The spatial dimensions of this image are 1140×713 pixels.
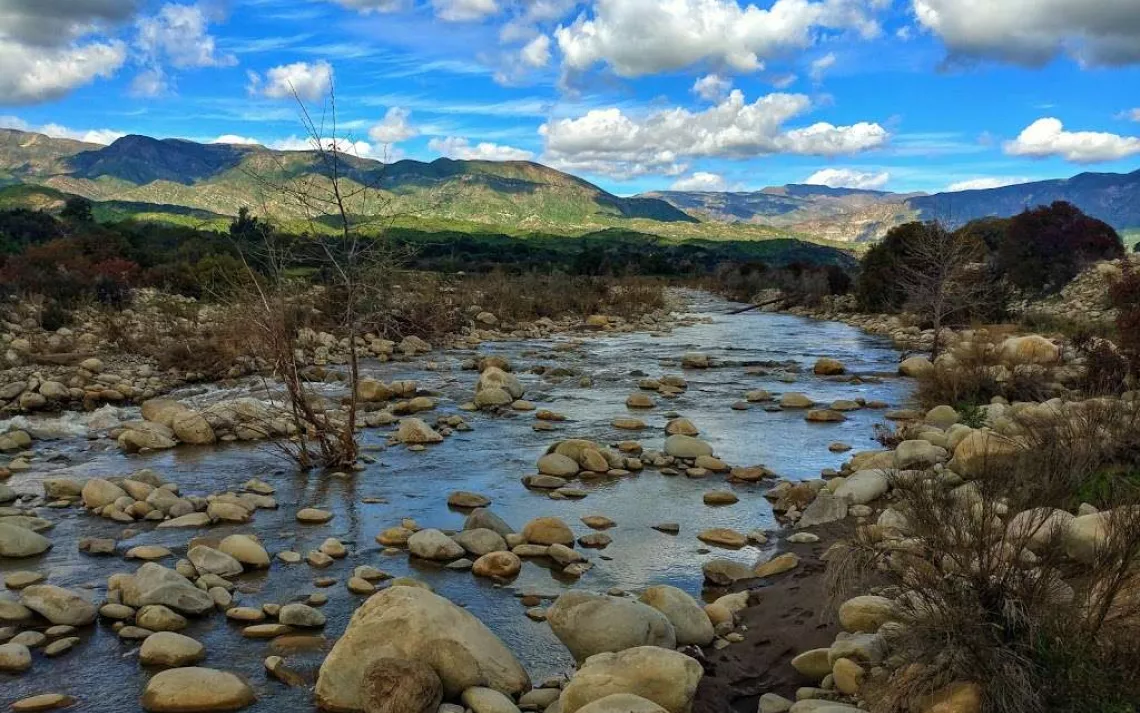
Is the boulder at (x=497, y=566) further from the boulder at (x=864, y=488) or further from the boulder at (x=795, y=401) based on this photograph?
the boulder at (x=795, y=401)

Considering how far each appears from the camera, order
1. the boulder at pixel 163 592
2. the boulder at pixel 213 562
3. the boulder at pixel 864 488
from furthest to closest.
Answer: the boulder at pixel 864 488
the boulder at pixel 213 562
the boulder at pixel 163 592

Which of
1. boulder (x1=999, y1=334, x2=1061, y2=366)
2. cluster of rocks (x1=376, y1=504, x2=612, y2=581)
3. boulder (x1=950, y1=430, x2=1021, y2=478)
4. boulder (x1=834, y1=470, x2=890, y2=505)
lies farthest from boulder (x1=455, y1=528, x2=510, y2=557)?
boulder (x1=999, y1=334, x2=1061, y2=366)

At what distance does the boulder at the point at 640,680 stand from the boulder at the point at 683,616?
2.95ft

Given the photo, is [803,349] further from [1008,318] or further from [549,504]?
[549,504]

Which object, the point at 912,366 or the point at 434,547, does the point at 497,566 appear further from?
the point at 912,366

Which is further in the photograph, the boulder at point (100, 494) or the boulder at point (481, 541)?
the boulder at point (100, 494)

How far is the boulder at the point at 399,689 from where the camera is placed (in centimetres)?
468

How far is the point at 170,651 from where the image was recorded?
5.47 meters

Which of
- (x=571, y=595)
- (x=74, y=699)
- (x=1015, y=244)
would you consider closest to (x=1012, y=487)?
(x=571, y=595)

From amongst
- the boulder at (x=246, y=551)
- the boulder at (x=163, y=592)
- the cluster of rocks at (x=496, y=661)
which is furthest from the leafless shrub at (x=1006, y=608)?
the boulder at (x=246, y=551)

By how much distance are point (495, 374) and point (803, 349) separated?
12053 millimetres

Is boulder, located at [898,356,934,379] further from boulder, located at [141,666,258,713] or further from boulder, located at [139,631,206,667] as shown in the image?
boulder, located at [141,666,258,713]

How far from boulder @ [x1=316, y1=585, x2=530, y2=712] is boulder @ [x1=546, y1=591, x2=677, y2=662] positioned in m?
0.41

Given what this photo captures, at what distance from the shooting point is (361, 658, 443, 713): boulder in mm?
4676
